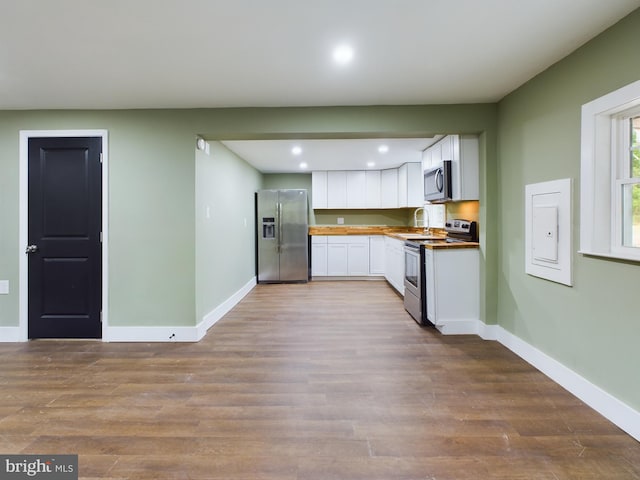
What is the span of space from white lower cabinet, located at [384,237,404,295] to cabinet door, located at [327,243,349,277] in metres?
0.80

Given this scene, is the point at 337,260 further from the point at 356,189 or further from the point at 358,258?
the point at 356,189

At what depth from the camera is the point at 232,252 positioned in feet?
15.7

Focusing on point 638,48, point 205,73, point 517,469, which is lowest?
point 517,469

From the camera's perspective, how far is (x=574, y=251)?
7.30 feet

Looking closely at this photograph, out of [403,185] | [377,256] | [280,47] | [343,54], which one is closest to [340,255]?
[377,256]

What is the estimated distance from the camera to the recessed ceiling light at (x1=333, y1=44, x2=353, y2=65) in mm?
2123

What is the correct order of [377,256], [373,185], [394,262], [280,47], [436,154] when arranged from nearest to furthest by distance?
[280,47] → [436,154] → [394,262] → [377,256] → [373,185]

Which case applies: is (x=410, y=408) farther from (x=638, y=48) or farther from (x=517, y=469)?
(x=638, y=48)

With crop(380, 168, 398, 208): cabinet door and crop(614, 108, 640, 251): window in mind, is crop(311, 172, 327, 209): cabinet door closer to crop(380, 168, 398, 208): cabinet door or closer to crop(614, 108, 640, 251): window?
crop(380, 168, 398, 208): cabinet door

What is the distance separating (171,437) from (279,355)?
119 centimetres

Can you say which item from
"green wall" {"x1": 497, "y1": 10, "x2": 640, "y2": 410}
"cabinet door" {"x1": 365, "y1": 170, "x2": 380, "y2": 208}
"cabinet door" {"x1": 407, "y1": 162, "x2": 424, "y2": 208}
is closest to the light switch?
"green wall" {"x1": 497, "y1": 10, "x2": 640, "y2": 410}

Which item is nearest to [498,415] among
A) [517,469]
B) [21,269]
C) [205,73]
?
[517,469]

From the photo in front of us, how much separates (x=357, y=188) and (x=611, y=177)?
4.78m

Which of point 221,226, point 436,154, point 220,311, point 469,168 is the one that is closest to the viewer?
point 469,168
